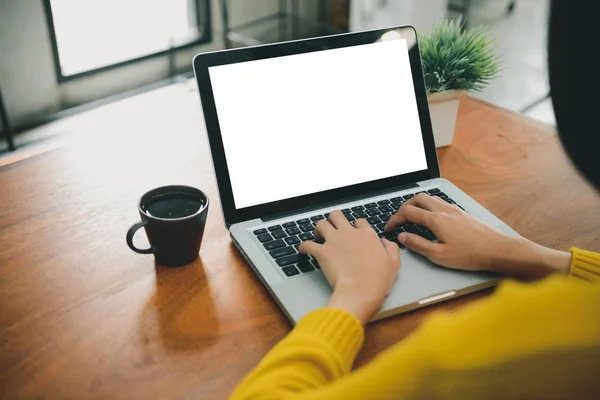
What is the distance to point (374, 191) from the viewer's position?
0.97 metres

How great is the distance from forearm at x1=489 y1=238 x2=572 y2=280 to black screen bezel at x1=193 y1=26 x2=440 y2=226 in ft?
0.79

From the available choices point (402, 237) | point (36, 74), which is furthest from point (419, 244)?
point (36, 74)

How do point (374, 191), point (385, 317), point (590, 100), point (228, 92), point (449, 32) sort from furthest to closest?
point (449, 32)
point (374, 191)
point (228, 92)
point (385, 317)
point (590, 100)

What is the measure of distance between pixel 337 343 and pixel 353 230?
0.20 meters

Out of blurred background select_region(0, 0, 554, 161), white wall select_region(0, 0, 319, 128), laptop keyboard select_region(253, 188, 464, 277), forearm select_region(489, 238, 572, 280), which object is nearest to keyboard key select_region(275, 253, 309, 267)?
laptop keyboard select_region(253, 188, 464, 277)

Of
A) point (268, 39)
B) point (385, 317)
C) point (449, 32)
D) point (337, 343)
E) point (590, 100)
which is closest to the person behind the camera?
point (590, 100)

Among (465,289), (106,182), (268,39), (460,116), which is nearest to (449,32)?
(460,116)

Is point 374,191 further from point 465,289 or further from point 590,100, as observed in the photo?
point 590,100

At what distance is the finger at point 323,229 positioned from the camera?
801 millimetres

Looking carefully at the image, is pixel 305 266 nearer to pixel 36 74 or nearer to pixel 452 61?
pixel 452 61

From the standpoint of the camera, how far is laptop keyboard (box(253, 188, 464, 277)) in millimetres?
793

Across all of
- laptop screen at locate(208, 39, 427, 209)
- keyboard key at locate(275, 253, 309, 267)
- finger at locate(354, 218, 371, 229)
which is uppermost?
laptop screen at locate(208, 39, 427, 209)

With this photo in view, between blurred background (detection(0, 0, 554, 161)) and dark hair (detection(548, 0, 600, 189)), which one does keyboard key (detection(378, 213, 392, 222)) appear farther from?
blurred background (detection(0, 0, 554, 161))

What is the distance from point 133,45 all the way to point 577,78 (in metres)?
2.79
